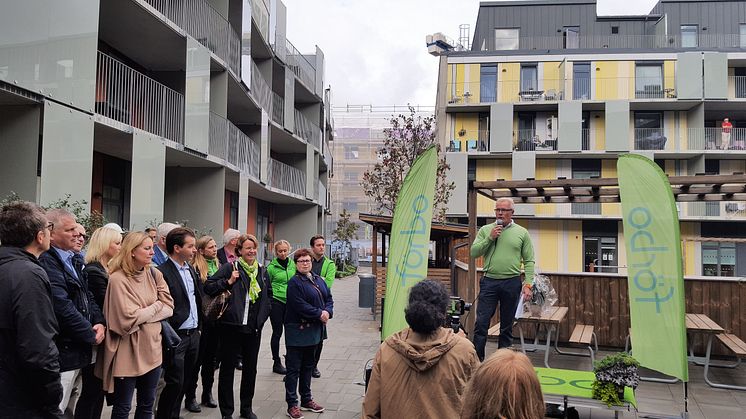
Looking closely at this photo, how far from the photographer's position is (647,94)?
34500mm

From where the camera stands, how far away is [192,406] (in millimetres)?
5879

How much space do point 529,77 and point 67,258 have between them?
115 ft

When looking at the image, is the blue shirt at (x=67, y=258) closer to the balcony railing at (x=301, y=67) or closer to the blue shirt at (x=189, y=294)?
the blue shirt at (x=189, y=294)

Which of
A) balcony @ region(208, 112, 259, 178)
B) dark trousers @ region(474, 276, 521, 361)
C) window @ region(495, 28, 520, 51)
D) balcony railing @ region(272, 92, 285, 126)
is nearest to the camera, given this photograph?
dark trousers @ region(474, 276, 521, 361)

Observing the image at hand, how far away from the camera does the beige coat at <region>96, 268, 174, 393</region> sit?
13.4 feet

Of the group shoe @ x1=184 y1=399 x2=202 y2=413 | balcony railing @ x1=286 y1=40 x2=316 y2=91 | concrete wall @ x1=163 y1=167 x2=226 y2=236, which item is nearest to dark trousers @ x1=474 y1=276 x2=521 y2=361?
shoe @ x1=184 y1=399 x2=202 y2=413

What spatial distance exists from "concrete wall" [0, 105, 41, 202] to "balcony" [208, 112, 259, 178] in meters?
7.52

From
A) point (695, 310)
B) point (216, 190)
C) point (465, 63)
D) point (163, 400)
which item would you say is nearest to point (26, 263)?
point (163, 400)

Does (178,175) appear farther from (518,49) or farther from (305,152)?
(518,49)

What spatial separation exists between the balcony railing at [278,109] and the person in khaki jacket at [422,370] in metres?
23.4

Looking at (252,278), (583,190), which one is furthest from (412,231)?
(583,190)

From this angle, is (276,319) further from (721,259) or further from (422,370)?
(721,259)

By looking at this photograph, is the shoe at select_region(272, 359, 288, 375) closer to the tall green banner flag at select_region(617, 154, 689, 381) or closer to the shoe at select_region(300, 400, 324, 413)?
the shoe at select_region(300, 400, 324, 413)

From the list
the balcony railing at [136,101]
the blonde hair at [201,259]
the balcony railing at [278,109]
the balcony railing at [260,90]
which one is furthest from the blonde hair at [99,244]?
the balcony railing at [278,109]
